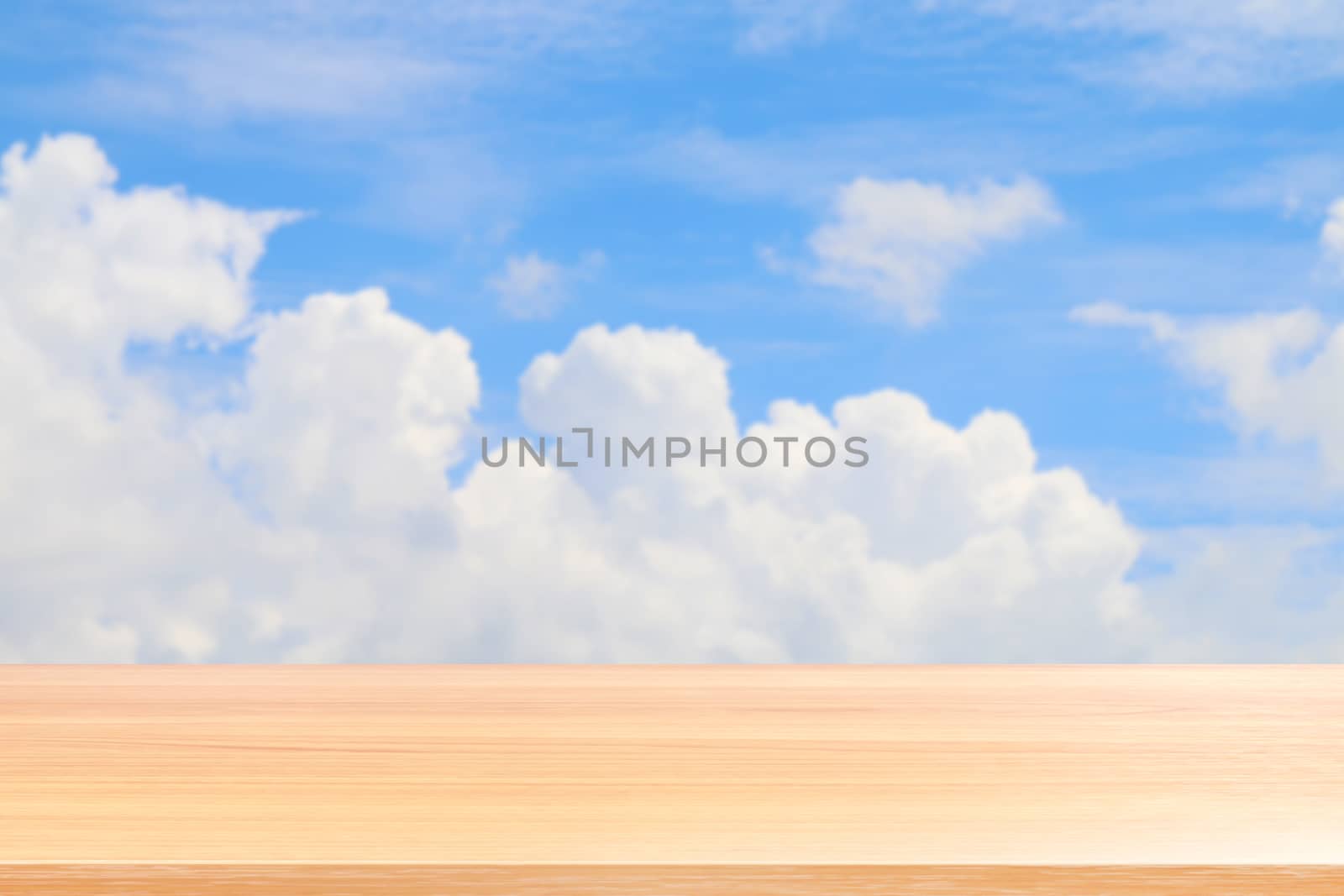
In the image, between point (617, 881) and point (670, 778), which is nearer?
point (617, 881)

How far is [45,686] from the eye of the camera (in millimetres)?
1764

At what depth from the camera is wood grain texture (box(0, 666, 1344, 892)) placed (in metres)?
0.76

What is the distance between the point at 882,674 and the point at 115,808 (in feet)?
4.58

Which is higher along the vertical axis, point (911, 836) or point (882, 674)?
point (882, 674)

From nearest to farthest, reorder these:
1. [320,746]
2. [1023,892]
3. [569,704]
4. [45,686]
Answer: [1023,892]
[320,746]
[569,704]
[45,686]

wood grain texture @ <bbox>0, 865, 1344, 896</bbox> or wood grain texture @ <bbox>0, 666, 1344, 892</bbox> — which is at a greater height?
wood grain texture @ <bbox>0, 666, 1344, 892</bbox>

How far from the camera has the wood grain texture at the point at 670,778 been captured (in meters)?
0.76

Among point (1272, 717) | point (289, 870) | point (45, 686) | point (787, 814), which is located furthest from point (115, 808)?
point (1272, 717)

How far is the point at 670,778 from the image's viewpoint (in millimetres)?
955

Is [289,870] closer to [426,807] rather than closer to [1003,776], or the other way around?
[426,807]

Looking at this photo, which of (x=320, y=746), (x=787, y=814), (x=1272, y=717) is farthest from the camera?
(x=1272, y=717)

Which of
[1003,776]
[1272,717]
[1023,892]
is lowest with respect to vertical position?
[1023,892]

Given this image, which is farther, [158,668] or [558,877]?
[158,668]

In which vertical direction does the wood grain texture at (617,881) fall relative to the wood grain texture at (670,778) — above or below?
below
